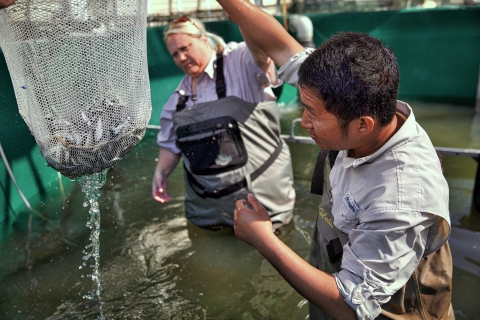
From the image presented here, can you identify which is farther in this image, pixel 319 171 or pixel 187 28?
pixel 187 28

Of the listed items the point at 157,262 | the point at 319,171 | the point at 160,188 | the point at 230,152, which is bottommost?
the point at 157,262

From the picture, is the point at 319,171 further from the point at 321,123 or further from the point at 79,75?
the point at 79,75

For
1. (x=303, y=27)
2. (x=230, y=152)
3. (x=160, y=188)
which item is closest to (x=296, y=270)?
(x=230, y=152)

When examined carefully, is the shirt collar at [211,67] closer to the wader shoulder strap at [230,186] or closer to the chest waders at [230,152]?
the chest waders at [230,152]

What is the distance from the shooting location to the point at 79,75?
197 centimetres

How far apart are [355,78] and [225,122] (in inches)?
76.1

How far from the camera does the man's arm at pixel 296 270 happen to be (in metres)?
1.49

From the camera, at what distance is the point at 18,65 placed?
2.01m

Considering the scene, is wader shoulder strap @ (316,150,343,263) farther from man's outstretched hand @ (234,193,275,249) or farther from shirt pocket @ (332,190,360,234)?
man's outstretched hand @ (234,193,275,249)

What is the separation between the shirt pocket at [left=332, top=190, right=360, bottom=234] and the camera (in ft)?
5.20

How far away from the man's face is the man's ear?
0.06 m

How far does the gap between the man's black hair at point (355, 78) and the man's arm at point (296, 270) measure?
0.50 metres

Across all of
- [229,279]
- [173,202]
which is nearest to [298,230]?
[229,279]

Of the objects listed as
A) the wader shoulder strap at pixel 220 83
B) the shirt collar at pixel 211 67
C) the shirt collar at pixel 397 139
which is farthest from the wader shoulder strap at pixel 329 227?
the shirt collar at pixel 211 67
